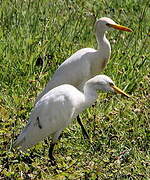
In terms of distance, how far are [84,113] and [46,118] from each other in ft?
3.55

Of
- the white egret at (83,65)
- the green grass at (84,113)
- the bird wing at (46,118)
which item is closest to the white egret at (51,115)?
the bird wing at (46,118)

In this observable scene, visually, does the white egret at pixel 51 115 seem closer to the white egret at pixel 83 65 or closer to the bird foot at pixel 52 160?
the bird foot at pixel 52 160

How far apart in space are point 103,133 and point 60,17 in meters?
2.67

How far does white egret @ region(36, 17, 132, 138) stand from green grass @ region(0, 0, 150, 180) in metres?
0.25

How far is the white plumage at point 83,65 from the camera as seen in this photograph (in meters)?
5.57

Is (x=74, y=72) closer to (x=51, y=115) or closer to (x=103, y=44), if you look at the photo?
(x=103, y=44)

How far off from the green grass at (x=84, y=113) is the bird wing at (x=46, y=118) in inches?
4.1

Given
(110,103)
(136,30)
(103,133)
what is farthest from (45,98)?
(136,30)

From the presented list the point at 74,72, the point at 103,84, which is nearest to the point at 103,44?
the point at 74,72

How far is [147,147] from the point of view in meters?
5.21

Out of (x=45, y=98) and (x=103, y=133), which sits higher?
(x=45, y=98)

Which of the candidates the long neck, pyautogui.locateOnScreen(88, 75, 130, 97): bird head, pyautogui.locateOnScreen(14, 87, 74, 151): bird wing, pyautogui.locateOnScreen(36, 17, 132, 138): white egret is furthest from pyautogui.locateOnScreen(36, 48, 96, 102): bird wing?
pyautogui.locateOnScreen(14, 87, 74, 151): bird wing

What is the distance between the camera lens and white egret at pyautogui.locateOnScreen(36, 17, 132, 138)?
219 inches

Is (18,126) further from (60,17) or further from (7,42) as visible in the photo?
(60,17)
